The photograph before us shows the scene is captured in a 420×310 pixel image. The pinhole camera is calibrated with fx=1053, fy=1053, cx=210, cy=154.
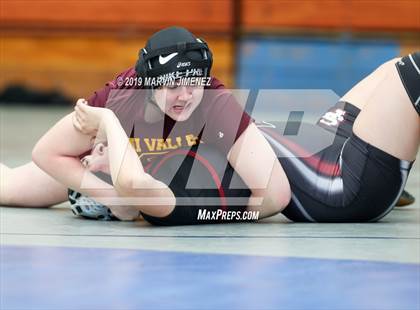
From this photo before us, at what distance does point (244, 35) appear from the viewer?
9594 millimetres

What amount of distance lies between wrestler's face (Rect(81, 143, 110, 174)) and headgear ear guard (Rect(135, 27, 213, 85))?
38 cm

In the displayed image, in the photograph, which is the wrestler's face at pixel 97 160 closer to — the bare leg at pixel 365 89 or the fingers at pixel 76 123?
the fingers at pixel 76 123

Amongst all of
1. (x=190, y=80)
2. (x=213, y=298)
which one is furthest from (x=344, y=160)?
(x=213, y=298)

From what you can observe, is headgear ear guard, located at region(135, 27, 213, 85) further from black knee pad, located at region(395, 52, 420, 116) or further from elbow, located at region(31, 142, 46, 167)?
black knee pad, located at region(395, 52, 420, 116)

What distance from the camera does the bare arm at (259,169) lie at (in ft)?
13.4

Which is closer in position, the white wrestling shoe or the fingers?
the fingers

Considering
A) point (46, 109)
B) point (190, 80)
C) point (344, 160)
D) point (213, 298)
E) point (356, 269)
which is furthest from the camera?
point (46, 109)

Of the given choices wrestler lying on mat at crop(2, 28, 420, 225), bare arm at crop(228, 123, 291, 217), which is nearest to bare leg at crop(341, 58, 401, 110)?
wrestler lying on mat at crop(2, 28, 420, 225)

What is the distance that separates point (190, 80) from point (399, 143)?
0.86m

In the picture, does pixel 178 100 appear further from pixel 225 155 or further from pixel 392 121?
pixel 392 121

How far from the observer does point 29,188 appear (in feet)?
15.5

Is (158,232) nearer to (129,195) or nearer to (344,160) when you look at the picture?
(129,195)

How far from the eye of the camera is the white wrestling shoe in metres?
4.41

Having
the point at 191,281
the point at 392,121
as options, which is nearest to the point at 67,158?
the point at 191,281
